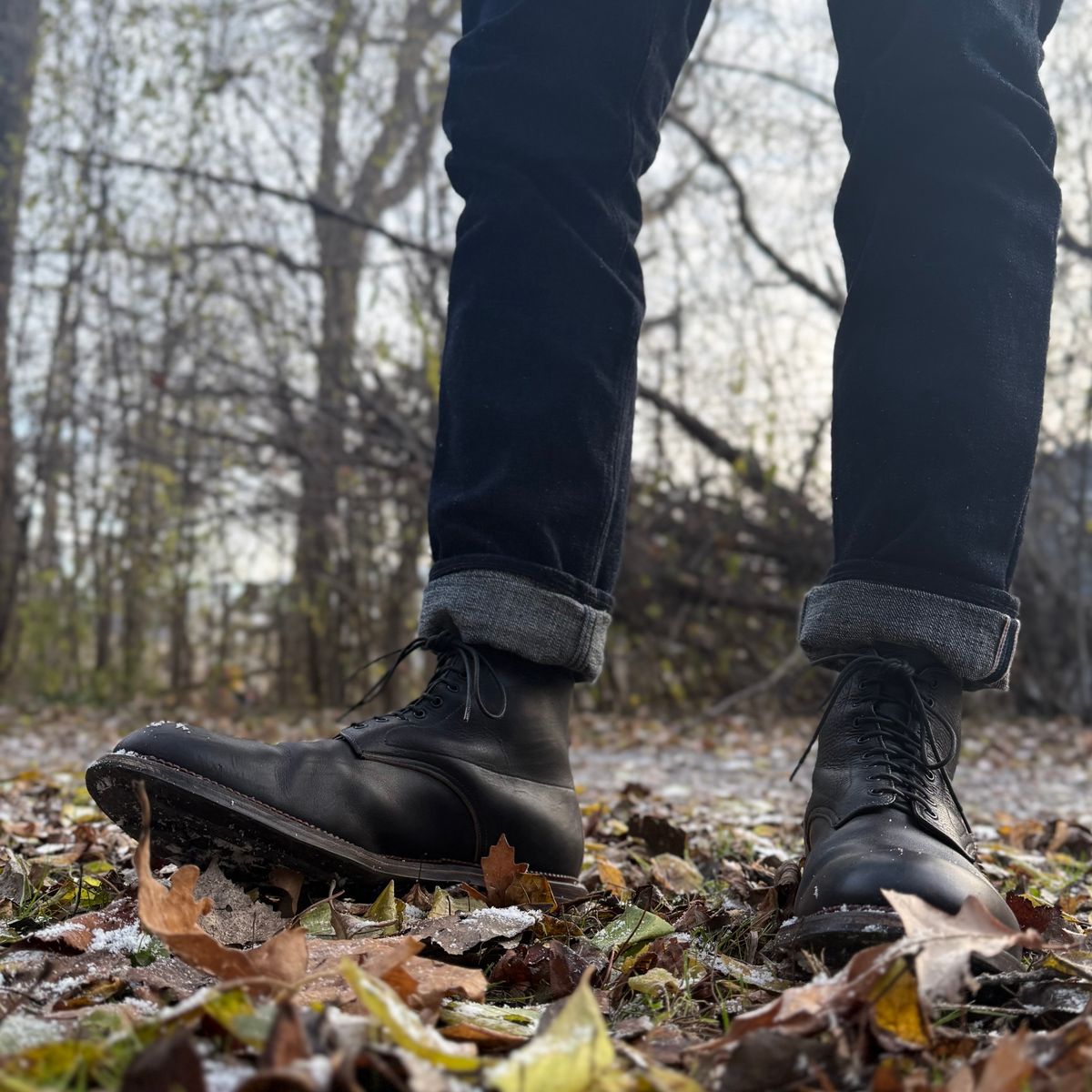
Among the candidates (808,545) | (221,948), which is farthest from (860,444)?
(808,545)

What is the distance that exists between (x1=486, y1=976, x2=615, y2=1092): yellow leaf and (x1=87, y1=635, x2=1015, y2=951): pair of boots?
360mm

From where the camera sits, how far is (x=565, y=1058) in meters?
0.63

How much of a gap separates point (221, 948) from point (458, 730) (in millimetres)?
573

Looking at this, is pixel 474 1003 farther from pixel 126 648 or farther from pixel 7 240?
pixel 7 240

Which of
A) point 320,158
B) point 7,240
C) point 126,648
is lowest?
point 126,648

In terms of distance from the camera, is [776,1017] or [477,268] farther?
[477,268]

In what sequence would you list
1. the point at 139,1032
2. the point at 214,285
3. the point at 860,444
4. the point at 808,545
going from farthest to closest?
1. the point at 214,285
2. the point at 808,545
3. the point at 860,444
4. the point at 139,1032

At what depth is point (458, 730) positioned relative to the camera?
1361mm

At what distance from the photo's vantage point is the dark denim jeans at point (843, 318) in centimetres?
123

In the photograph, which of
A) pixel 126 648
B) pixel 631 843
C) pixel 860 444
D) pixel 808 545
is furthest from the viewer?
pixel 126 648

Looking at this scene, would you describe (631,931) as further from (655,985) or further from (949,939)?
(949,939)

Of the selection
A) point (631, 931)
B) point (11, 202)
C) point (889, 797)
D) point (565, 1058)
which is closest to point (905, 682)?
point (889, 797)

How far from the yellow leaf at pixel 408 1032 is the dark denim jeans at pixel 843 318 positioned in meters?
0.70

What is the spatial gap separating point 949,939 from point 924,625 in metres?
0.44
